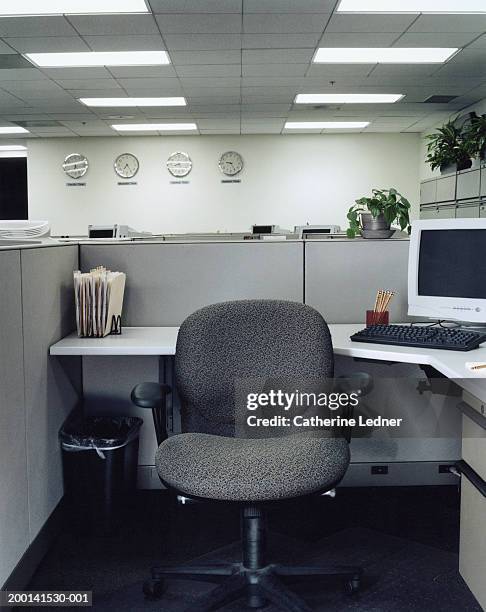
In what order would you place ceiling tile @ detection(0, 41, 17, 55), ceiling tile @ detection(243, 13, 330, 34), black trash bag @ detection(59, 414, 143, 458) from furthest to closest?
ceiling tile @ detection(0, 41, 17, 55) < ceiling tile @ detection(243, 13, 330, 34) < black trash bag @ detection(59, 414, 143, 458)

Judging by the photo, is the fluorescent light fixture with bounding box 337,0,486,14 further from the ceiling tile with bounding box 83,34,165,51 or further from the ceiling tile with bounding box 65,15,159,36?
the ceiling tile with bounding box 83,34,165,51

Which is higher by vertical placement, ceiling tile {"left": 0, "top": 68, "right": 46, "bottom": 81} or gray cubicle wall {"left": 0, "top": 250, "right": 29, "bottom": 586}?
ceiling tile {"left": 0, "top": 68, "right": 46, "bottom": 81}

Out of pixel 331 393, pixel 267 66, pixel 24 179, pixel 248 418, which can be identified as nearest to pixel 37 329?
pixel 248 418

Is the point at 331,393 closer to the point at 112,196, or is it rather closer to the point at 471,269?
the point at 471,269

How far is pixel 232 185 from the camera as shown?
9.13 metres

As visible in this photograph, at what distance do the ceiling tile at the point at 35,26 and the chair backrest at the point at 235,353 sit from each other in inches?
132

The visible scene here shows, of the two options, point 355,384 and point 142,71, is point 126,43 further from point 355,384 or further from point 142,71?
point 355,384

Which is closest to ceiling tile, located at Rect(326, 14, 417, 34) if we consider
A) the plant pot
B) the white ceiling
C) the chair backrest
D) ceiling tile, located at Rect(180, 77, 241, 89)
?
the white ceiling

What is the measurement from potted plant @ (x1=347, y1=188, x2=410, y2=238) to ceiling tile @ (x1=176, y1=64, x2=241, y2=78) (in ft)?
11.3

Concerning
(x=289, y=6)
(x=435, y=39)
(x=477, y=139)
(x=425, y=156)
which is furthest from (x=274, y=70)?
(x=425, y=156)

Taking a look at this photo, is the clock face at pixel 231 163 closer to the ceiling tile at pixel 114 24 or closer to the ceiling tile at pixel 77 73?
the ceiling tile at pixel 77 73

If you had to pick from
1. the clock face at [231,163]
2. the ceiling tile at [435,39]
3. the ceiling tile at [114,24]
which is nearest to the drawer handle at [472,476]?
the ceiling tile at [114,24]

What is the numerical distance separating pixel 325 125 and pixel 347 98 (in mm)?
1599

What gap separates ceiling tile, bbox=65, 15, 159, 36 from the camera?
4242mm
